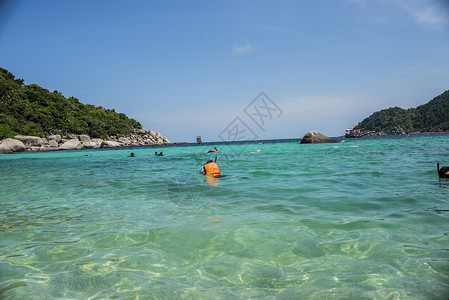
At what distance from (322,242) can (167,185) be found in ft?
23.3

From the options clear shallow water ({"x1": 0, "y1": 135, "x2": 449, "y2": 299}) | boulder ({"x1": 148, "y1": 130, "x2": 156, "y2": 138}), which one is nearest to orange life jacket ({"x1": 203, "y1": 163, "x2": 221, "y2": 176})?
clear shallow water ({"x1": 0, "y1": 135, "x2": 449, "y2": 299})

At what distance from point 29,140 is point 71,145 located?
1211 centimetres

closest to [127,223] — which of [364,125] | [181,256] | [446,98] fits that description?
[181,256]

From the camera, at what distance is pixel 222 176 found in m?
11.1

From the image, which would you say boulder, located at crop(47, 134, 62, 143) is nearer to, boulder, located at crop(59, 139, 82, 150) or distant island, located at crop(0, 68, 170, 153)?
distant island, located at crop(0, 68, 170, 153)

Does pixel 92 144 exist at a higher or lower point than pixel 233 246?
higher

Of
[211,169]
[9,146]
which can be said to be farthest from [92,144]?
[211,169]

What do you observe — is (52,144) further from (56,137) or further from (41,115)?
(41,115)

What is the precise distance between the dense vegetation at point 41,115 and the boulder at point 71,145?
556 centimetres

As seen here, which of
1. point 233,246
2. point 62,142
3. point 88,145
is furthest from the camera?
point 88,145

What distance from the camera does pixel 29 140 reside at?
5562cm

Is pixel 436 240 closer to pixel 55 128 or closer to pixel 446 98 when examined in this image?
pixel 55 128

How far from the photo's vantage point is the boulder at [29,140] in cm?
5442

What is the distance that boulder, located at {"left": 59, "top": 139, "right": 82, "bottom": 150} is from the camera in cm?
6531
